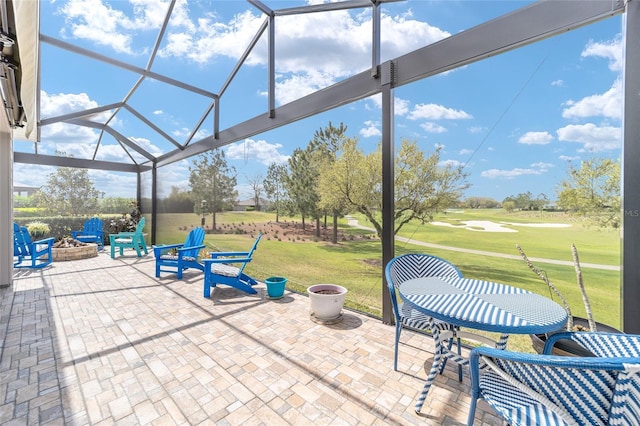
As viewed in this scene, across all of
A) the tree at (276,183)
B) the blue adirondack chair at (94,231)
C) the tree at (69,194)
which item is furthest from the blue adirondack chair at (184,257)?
the tree at (69,194)

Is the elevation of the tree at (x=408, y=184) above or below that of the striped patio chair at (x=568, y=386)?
above

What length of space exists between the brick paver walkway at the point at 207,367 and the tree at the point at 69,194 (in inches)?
259

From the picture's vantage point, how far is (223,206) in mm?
7180

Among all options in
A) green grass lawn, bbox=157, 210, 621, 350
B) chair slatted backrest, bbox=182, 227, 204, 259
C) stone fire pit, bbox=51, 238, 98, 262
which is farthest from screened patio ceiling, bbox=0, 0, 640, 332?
stone fire pit, bbox=51, 238, 98, 262

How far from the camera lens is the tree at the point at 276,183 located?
19.0 ft

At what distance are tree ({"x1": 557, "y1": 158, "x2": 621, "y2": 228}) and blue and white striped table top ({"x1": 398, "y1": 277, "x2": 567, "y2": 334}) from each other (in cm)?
89

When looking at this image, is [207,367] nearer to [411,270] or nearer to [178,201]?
[411,270]

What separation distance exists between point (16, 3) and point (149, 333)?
281 centimetres

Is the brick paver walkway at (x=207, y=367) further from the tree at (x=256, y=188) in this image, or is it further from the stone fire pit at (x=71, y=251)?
the stone fire pit at (x=71, y=251)

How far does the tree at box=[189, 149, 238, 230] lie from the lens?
6988mm

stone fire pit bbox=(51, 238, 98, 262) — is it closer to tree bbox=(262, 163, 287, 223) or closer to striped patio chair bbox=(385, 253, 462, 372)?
tree bbox=(262, 163, 287, 223)

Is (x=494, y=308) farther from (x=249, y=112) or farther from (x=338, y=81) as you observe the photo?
(x=249, y=112)

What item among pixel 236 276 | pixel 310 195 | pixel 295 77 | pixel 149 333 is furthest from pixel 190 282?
pixel 295 77

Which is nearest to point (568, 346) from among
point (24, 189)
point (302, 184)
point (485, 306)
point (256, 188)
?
point (485, 306)
